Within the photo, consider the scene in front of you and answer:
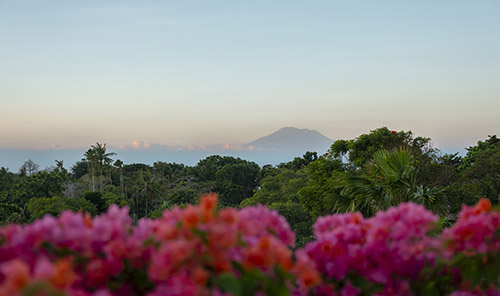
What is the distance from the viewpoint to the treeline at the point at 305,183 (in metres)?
8.39

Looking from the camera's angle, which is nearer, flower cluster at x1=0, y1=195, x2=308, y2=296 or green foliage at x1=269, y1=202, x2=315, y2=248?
flower cluster at x1=0, y1=195, x2=308, y2=296

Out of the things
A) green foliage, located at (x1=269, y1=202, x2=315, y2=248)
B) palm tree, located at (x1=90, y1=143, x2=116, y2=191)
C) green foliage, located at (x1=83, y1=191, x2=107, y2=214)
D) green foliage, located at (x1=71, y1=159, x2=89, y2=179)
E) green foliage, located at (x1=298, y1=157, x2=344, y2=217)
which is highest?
green foliage, located at (x1=298, y1=157, x2=344, y2=217)

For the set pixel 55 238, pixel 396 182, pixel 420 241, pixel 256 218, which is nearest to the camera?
pixel 55 238

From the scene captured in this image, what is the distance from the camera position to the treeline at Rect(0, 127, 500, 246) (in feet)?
27.5

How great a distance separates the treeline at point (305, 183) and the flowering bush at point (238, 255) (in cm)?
603

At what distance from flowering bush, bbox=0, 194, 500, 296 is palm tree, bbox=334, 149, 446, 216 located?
5910 mm

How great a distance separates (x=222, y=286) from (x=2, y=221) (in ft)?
116

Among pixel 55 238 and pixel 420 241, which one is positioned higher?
pixel 55 238

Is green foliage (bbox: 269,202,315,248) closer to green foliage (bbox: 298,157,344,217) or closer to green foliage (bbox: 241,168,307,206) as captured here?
green foliage (bbox: 241,168,307,206)

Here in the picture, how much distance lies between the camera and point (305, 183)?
31.3 meters

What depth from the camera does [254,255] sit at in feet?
4.59

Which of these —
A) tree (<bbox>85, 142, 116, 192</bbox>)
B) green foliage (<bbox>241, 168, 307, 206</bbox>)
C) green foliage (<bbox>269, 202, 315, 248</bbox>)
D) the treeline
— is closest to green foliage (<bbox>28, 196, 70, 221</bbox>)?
the treeline

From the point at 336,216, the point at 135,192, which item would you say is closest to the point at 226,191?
the point at 135,192

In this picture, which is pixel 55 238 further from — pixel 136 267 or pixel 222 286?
pixel 222 286
